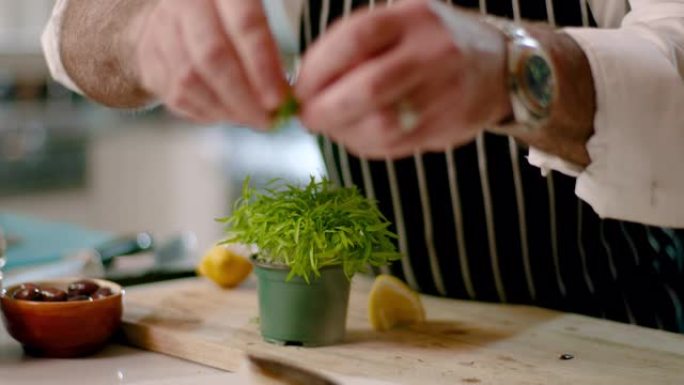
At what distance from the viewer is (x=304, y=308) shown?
1280 millimetres

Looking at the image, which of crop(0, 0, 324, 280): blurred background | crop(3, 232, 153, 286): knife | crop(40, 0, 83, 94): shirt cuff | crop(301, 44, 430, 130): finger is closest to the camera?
crop(301, 44, 430, 130): finger

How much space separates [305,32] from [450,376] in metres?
0.65

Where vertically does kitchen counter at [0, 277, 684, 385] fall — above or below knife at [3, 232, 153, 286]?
below

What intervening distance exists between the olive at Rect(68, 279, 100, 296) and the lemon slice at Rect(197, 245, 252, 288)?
0.24 m

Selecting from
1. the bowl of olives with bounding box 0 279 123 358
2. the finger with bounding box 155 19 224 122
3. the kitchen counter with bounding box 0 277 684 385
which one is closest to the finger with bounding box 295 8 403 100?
the finger with bounding box 155 19 224 122

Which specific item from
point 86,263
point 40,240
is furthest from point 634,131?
point 40,240

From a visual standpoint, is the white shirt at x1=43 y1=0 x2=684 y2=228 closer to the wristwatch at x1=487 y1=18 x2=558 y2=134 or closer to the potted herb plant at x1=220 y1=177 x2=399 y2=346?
the wristwatch at x1=487 y1=18 x2=558 y2=134

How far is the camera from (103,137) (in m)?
4.04

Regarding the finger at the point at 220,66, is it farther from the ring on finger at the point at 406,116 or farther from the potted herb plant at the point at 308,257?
the potted herb plant at the point at 308,257

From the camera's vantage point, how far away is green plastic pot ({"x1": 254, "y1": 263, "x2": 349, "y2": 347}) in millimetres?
1275

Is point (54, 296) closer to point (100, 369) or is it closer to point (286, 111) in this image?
point (100, 369)

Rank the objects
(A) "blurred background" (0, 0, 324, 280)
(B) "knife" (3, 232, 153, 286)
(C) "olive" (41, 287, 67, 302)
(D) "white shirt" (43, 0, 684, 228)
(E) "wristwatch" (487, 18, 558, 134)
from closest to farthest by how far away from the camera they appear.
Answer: (E) "wristwatch" (487, 18, 558, 134)
(D) "white shirt" (43, 0, 684, 228)
(C) "olive" (41, 287, 67, 302)
(B) "knife" (3, 232, 153, 286)
(A) "blurred background" (0, 0, 324, 280)

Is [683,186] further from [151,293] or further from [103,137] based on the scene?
[103,137]

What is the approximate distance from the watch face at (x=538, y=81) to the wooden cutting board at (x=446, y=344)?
32 cm
